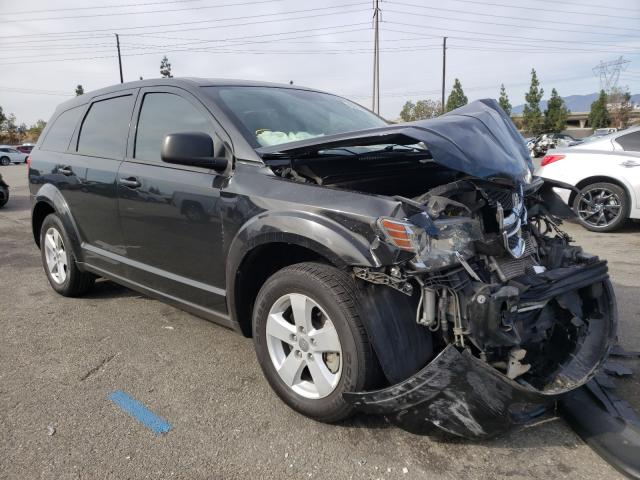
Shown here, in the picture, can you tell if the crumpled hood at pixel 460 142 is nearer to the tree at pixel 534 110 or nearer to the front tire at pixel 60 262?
the front tire at pixel 60 262

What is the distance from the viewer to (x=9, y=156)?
38125mm

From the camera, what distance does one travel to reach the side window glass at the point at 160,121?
10.4 ft

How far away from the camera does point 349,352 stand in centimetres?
228

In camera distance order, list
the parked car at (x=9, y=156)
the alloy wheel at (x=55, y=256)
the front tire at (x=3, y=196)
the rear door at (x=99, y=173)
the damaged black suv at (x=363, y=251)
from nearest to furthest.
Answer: the damaged black suv at (x=363, y=251)
the rear door at (x=99, y=173)
the alloy wheel at (x=55, y=256)
the front tire at (x=3, y=196)
the parked car at (x=9, y=156)

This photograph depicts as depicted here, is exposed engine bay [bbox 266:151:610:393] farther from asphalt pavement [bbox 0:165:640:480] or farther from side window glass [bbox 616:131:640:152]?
side window glass [bbox 616:131:640:152]

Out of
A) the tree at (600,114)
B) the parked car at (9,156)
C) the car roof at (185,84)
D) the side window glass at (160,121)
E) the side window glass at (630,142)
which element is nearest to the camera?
the side window glass at (160,121)

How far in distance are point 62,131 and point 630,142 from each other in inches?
296

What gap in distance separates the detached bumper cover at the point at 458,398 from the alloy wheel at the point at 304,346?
0.95ft

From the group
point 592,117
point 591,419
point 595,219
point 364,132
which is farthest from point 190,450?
point 592,117

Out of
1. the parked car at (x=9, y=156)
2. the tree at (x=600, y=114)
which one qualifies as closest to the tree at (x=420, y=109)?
the tree at (x=600, y=114)

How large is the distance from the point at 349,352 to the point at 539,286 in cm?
95

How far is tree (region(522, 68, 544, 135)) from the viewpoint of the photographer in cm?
5269

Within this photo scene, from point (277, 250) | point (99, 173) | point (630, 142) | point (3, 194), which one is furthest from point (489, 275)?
point (3, 194)

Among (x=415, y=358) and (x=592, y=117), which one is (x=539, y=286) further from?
(x=592, y=117)
